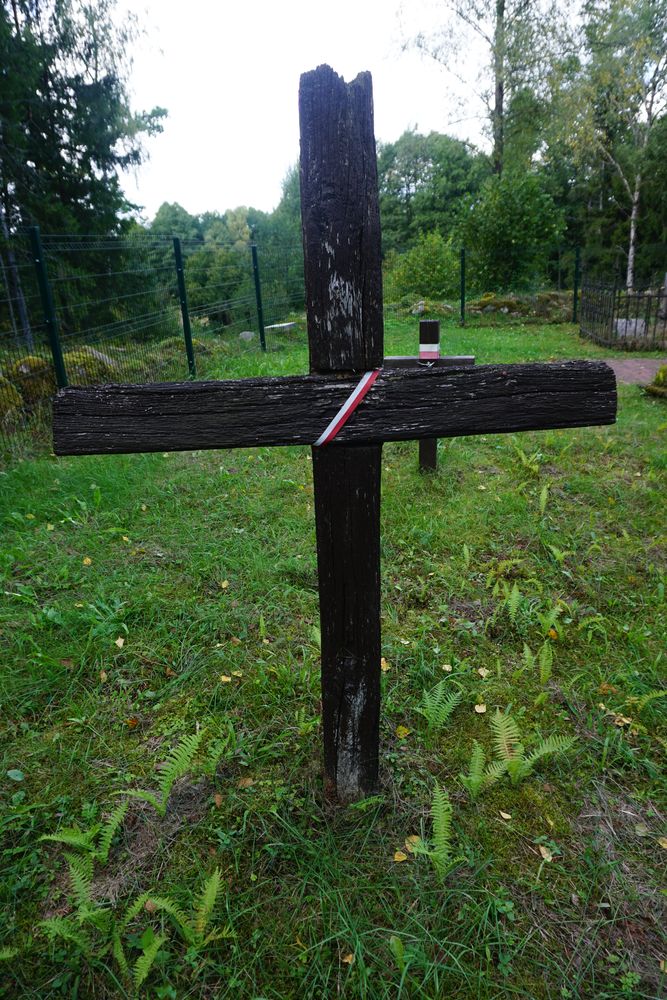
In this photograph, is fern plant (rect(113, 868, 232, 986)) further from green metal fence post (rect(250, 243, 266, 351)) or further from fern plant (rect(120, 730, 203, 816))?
green metal fence post (rect(250, 243, 266, 351))

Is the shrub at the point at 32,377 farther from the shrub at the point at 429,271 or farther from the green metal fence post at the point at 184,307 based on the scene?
the shrub at the point at 429,271

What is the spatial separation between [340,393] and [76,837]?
1.71 meters

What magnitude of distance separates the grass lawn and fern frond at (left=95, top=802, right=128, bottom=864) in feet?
0.04

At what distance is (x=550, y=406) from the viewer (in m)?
1.68

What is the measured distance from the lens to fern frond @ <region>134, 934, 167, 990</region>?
5.52 ft

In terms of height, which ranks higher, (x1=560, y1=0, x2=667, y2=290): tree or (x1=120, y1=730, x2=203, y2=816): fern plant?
(x1=560, y1=0, x2=667, y2=290): tree

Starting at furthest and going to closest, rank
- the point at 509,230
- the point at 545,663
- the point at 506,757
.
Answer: the point at 509,230 < the point at 545,663 < the point at 506,757

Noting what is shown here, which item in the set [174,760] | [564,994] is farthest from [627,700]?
[174,760]

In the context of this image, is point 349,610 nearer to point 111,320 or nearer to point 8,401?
point 8,401

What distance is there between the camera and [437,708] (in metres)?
2.62

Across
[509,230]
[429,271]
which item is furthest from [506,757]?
[429,271]

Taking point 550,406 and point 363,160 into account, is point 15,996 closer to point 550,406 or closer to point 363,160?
point 550,406

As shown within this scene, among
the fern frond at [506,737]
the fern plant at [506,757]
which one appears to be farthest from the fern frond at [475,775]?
the fern frond at [506,737]

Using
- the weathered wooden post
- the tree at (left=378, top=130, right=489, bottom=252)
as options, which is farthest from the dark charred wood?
the tree at (left=378, top=130, right=489, bottom=252)
